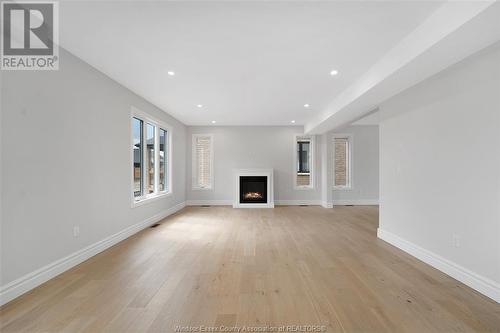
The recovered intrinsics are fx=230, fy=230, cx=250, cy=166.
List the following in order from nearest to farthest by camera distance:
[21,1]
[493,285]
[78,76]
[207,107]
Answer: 1. [21,1]
2. [493,285]
3. [78,76]
4. [207,107]

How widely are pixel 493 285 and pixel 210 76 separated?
4.13 meters

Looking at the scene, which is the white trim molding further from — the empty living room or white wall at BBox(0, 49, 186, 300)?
white wall at BBox(0, 49, 186, 300)

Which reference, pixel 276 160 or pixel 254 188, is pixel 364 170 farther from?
pixel 254 188

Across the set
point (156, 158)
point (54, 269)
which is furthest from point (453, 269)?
point (156, 158)

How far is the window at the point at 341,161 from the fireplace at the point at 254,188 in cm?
249

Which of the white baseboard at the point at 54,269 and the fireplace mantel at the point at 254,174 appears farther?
the fireplace mantel at the point at 254,174

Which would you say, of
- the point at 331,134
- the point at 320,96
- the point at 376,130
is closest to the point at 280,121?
the point at 331,134

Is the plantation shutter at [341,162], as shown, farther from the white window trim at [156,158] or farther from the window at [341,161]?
the white window trim at [156,158]

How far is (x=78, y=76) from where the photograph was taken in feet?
9.93

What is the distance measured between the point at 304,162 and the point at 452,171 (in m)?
5.39

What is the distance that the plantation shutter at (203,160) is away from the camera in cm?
782

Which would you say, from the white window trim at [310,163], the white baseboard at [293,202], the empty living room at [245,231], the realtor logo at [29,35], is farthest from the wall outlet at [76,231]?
the white window trim at [310,163]

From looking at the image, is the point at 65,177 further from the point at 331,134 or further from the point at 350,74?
the point at 331,134

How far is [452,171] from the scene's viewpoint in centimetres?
271
